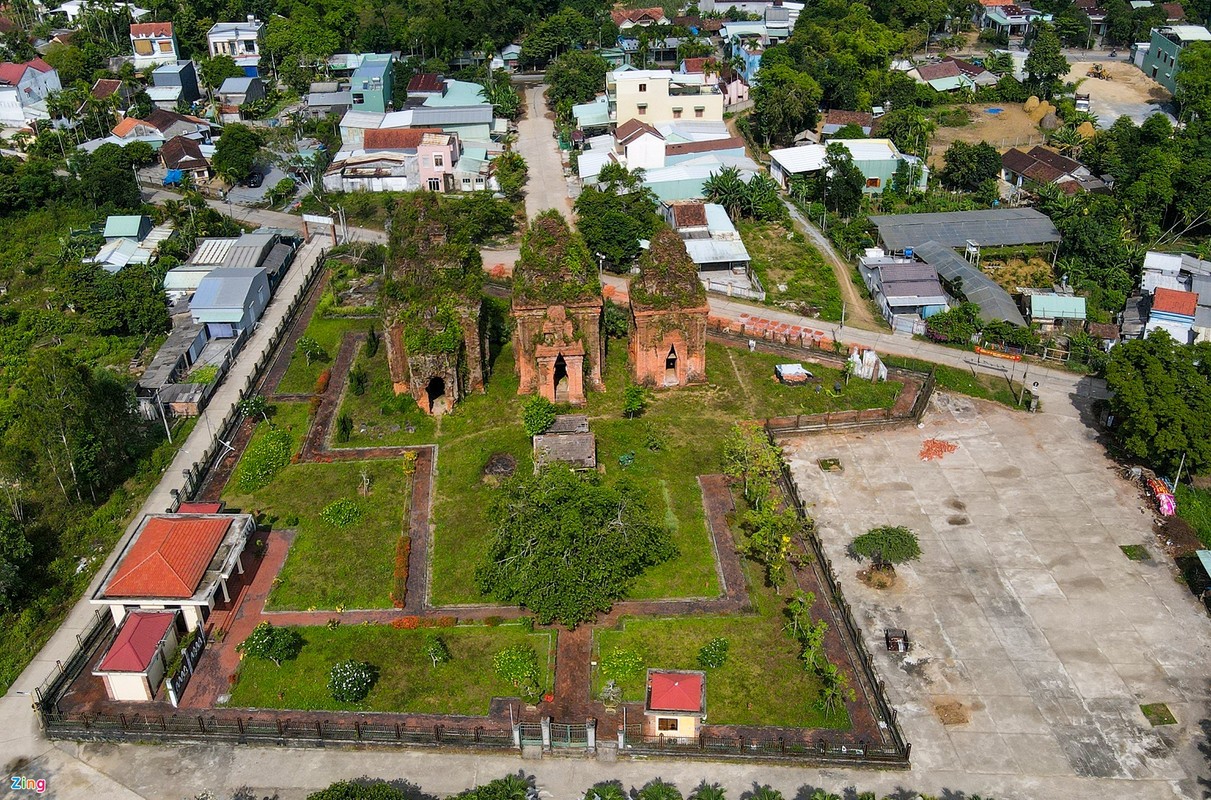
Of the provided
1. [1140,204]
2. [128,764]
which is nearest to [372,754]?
[128,764]

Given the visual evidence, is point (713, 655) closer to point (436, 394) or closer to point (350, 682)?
point (350, 682)

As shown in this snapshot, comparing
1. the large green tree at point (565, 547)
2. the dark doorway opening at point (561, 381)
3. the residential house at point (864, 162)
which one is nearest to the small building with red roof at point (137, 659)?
the large green tree at point (565, 547)

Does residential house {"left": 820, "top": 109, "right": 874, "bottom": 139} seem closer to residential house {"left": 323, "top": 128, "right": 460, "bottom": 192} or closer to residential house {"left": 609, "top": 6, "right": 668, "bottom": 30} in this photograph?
residential house {"left": 323, "top": 128, "right": 460, "bottom": 192}

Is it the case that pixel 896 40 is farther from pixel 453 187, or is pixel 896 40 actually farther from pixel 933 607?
pixel 933 607

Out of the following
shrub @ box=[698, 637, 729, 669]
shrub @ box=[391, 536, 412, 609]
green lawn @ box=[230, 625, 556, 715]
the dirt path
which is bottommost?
the dirt path

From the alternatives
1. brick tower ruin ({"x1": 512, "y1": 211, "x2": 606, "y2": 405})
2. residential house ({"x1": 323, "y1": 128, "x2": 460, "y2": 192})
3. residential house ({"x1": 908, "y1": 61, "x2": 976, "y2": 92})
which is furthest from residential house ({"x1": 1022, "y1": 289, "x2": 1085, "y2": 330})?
residential house ({"x1": 908, "y1": 61, "x2": 976, "y2": 92})
